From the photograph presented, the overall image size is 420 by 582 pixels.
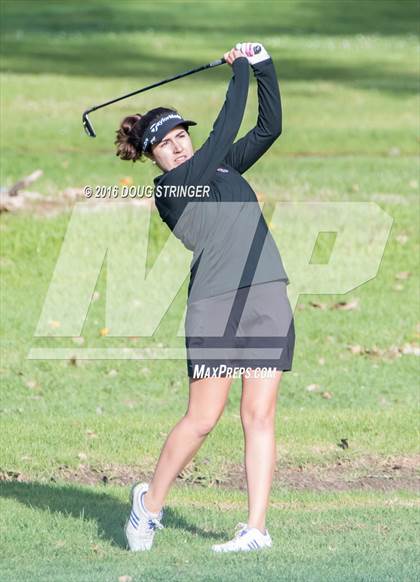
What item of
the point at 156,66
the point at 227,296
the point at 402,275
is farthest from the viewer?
the point at 156,66

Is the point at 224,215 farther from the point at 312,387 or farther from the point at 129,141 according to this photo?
the point at 312,387

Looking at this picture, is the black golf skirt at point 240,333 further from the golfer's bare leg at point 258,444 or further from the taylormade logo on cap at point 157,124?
the taylormade logo on cap at point 157,124

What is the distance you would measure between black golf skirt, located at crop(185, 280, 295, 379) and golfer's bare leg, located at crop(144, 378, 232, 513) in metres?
0.07

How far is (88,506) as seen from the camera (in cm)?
723

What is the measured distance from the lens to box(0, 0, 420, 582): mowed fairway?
6.21 metres

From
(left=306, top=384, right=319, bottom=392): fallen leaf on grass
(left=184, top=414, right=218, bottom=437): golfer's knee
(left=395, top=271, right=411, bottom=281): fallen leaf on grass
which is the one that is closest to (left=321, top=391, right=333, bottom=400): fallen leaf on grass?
(left=306, top=384, right=319, bottom=392): fallen leaf on grass

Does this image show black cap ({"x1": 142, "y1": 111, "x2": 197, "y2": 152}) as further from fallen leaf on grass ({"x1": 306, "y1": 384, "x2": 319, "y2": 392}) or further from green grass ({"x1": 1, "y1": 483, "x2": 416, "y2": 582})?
Result: fallen leaf on grass ({"x1": 306, "y1": 384, "x2": 319, "y2": 392})

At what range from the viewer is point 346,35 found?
1468 inches

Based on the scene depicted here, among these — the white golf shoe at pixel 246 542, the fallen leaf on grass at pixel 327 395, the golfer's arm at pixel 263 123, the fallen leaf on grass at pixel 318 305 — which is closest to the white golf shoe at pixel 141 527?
the white golf shoe at pixel 246 542

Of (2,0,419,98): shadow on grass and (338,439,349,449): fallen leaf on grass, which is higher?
(338,439,349,449): fallen leaf on grass

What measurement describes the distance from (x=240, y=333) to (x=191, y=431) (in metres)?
0.50

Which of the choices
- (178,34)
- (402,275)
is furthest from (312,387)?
(178,34)

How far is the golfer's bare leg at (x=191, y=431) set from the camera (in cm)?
607

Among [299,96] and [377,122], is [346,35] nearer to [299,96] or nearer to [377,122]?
[299,96]
